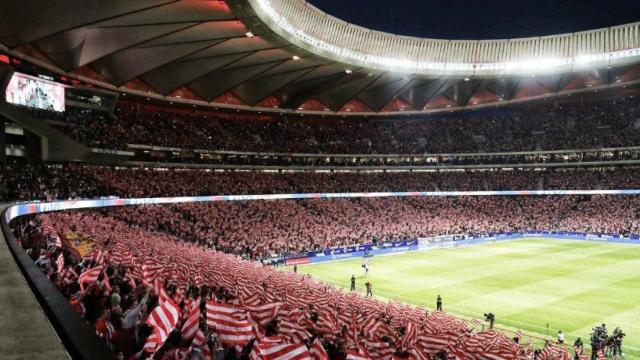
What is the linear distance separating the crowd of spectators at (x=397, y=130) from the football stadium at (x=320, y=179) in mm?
317

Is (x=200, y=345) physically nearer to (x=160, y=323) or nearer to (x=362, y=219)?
(x=160, y=323)

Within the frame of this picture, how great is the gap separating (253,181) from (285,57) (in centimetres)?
1790

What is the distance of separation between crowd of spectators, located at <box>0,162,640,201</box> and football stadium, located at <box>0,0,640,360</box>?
12.3 inches

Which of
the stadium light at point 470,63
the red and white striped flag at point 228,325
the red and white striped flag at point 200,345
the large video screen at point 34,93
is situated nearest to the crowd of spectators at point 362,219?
the large video screen at point 34,93

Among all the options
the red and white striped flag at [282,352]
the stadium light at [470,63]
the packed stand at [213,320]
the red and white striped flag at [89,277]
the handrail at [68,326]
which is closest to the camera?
the handrail at [68,326]

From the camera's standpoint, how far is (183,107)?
201ft

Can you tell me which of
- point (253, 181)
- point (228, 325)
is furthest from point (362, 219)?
point (228, 325)

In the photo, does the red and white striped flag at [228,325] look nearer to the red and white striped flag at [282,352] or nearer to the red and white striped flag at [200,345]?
the red and white striped flag at [200,345]

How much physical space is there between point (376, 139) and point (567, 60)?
1191 inches

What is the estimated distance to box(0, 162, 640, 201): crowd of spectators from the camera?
33.1 m

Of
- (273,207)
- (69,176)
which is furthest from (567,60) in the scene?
(69,176)

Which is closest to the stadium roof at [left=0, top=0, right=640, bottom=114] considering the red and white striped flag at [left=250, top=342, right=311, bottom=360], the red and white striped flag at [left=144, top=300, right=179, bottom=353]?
the red and white striped flag at [left=144, top=300, right=179, bottom=353]

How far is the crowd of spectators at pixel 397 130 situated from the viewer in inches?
2281

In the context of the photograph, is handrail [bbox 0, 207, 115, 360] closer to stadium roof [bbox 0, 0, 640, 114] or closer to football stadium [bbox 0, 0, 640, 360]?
football stadium [bbox 0, 0, 640, 360]
